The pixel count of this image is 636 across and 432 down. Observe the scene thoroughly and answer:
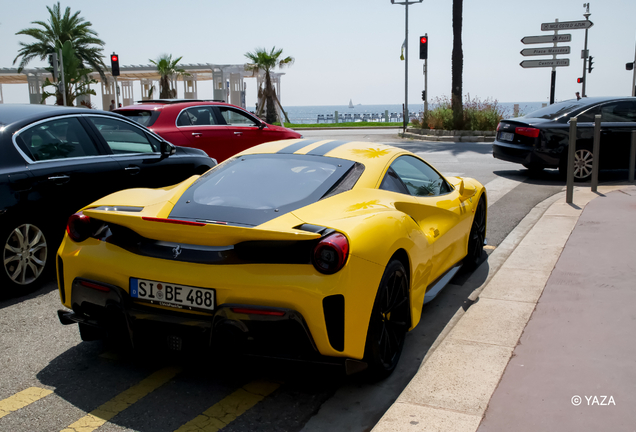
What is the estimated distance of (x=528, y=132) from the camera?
37.7ft

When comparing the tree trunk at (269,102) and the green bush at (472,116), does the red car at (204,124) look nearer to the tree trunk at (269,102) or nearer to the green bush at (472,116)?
the green bush at (472,116)

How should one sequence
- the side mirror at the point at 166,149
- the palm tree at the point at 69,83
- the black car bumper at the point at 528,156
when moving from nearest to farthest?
the side mirror at the point at 166,149 < the black car bumper at the point at 528,156 < the palm tree at the point at 69,83

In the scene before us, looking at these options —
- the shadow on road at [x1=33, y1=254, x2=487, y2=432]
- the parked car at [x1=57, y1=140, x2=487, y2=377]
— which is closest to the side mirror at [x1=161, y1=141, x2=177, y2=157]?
the parked car at [x1=57, y1=140, x2=487, y2=377]

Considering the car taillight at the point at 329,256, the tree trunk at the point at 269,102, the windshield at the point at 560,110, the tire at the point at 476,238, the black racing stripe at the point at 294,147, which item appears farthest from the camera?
the tree trunk at the point at 269,102

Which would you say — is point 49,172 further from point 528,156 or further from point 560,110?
point 560,110

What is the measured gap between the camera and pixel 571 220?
7645 mm

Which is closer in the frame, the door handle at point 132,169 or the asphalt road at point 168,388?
the asphalt road at point 168,388

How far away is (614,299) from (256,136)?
7621 mm

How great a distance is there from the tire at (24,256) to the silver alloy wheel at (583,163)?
9453mm

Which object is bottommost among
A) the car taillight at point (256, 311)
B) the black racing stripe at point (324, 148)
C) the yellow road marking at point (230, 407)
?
the yellow road marking at point (230, 407)

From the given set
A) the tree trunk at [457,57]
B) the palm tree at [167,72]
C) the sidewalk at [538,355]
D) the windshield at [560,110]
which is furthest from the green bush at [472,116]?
the palm tree at [167,72]

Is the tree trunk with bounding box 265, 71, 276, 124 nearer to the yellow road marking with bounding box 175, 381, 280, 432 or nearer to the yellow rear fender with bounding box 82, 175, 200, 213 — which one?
the yellow rear fender with bounding box 82, 175, 200, 213

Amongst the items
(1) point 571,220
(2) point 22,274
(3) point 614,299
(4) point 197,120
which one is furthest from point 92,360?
(4) point 197,120

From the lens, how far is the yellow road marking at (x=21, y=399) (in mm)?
3080
